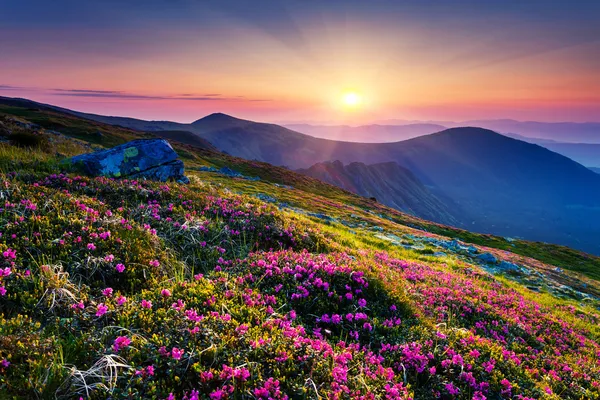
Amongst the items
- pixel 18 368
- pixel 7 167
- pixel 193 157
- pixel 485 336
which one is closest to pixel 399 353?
pixel 485 336

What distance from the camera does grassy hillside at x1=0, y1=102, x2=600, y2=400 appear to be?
13.6ft

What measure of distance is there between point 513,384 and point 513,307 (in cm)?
776

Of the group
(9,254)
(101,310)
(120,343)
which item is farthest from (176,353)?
(9,254)

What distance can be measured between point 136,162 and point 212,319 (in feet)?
44.1

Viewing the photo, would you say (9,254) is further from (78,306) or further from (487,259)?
(487,259)

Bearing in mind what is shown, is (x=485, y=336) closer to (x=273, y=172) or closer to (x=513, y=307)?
(x=513, y=307)

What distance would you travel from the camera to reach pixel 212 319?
516 centimetres

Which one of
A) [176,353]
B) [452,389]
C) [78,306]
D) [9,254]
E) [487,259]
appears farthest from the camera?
[487,259]

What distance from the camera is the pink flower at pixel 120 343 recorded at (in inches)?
169

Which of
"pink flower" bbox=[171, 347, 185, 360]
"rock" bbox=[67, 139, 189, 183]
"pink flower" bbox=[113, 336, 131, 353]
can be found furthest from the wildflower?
"rock" bbox=[67, 139, 189, 183]

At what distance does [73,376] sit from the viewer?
3.89m

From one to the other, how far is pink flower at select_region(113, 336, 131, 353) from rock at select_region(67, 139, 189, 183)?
11126 mm

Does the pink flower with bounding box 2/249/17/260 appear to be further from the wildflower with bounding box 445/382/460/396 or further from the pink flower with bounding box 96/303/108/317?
the wildflower with bounding box 445/382/460/396

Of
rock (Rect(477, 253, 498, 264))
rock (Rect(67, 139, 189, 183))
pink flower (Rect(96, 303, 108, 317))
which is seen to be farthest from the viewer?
rock (Rect(477, 253, 498, 264))
